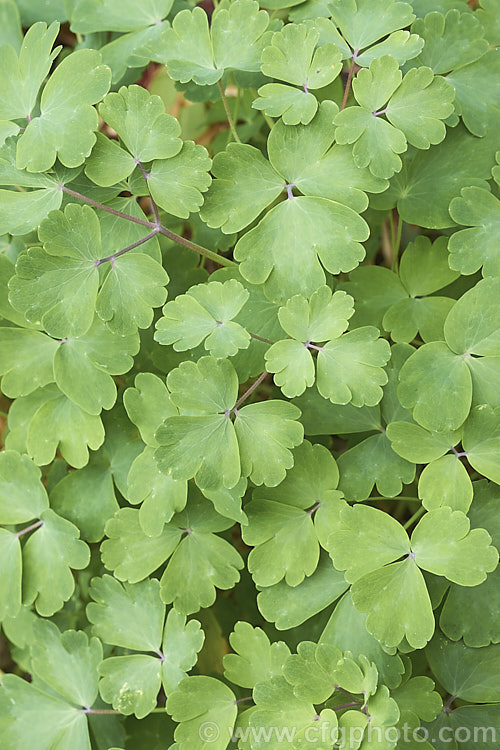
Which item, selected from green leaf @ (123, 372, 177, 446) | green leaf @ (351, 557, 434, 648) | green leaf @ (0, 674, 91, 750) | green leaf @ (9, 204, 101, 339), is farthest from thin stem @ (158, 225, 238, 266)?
green leaf @ (0, 674, 91, 750)

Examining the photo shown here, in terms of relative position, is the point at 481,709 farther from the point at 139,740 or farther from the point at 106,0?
the point at 106,0

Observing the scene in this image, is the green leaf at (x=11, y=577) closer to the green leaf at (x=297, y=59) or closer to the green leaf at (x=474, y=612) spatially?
the green leaf at (x=474, y=612)

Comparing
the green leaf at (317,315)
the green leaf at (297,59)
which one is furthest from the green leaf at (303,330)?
the green leaf at (297,59)

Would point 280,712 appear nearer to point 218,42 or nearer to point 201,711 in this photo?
point 201,711

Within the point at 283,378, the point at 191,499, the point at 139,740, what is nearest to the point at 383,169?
the point at 283,378

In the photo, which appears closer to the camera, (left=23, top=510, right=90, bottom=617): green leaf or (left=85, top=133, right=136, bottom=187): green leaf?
(left=85, top=133, right=136, bottom=187): green leaf

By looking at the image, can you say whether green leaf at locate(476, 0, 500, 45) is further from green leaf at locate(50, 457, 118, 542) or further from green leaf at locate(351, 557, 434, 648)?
green leaf at locate(50, 457, 118, 542)

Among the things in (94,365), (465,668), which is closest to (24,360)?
(94,365)

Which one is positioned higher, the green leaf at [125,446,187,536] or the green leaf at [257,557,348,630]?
the green leaf at [125,446,187,536]
